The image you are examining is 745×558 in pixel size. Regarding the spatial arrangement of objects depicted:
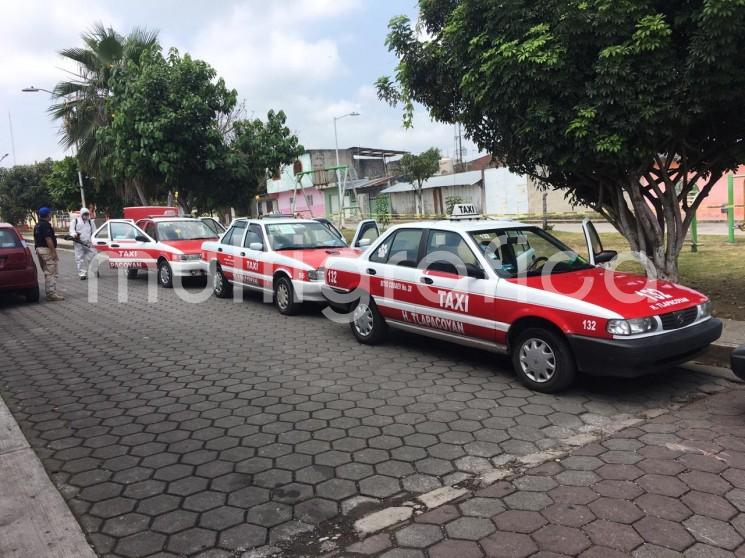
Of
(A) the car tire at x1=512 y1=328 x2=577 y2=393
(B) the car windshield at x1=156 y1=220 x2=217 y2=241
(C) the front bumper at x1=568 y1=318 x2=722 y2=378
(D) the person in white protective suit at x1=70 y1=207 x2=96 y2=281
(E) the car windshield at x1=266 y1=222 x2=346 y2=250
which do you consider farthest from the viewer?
(D) the person in white protective suit at x1=70 y1=207 x2=96 y2=281

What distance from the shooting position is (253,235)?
10.2 meters

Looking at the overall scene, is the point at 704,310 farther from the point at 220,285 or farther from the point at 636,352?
the point at 220,285

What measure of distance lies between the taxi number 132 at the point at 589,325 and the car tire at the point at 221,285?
25.3 ft

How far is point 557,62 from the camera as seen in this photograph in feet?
21.0

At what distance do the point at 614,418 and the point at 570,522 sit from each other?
5.64 feet

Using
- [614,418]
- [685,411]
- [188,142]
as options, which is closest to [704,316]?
[685,411]

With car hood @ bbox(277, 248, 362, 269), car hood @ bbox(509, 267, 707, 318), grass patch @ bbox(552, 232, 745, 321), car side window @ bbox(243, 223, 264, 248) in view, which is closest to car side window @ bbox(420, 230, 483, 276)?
car hood @ bbox(509, 267, 707, 318)

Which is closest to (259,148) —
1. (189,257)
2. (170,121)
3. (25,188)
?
(170,121)

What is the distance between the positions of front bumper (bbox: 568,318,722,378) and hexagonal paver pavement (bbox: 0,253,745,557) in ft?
1.14

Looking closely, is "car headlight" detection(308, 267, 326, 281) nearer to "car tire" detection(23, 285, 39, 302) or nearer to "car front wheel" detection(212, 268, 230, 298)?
"car front wheel" detection(212, 268, 230, 298)

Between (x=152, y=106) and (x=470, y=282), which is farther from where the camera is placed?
(x=152, y=106)

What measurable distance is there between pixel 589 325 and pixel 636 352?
41cm

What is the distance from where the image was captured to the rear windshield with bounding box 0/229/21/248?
10.8 m

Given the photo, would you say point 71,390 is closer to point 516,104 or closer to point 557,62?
point 516,104
